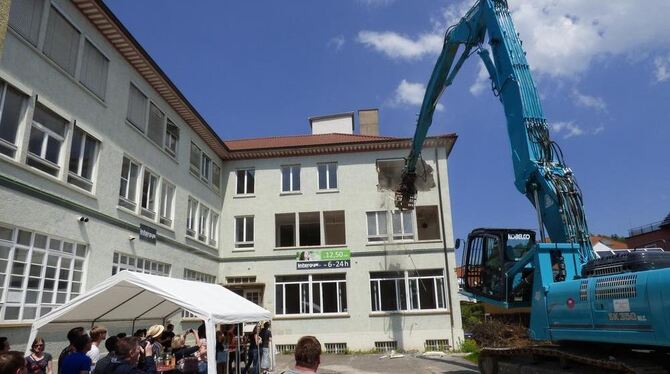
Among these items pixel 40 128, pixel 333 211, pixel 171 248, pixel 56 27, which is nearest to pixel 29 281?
pixel 40 128

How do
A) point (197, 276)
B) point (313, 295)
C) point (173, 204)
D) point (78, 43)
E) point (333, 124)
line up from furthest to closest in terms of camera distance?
A: point (333, 124), point (313, 295), point (197, 276), point (173, 204), point (78, 43)

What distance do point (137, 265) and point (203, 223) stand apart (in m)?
7.34

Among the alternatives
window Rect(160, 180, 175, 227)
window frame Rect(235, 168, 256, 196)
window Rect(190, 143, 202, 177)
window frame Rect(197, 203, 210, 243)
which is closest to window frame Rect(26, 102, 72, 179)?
window Rect(160, 180, 175, 227)

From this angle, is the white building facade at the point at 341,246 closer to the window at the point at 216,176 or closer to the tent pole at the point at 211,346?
the window at the point at 216,176

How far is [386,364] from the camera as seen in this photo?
18953 mm

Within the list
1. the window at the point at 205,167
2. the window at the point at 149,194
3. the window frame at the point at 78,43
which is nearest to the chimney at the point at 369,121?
the window at the point at 205,167

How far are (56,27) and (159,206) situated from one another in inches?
301

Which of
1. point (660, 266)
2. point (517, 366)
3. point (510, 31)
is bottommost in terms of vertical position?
point (517, 366)

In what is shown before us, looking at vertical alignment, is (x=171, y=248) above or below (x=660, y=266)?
above

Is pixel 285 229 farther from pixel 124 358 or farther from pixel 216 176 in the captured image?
pixel 124 358

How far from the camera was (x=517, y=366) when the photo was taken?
33.1 ft

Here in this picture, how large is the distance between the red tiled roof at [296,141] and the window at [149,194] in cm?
880

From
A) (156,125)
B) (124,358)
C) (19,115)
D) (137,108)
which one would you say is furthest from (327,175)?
(124,358)

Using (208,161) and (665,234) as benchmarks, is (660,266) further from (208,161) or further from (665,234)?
(665,234)
